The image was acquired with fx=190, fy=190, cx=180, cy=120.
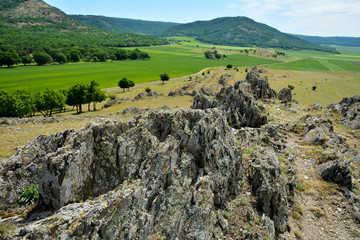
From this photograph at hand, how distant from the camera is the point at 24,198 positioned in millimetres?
10852

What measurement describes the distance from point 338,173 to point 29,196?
27.0 m

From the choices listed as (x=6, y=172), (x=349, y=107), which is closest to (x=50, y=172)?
(x=6, y=172)

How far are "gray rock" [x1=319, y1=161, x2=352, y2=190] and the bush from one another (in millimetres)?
26184

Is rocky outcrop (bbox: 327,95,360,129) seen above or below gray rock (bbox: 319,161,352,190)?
above

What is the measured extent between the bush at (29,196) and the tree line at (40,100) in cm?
5166

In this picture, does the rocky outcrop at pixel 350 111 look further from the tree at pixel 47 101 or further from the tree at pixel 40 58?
the tree at pixel 40 58

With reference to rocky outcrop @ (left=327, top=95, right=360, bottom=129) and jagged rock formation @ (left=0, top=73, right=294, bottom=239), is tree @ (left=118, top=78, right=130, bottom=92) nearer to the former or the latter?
rocky outcrop @ (left=327, top=95, right=360, bottom=129)

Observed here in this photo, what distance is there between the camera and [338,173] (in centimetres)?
2006

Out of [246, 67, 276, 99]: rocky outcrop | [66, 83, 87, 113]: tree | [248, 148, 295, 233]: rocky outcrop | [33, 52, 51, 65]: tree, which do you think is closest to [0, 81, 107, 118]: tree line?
[66, 83, 87, 113]: tree

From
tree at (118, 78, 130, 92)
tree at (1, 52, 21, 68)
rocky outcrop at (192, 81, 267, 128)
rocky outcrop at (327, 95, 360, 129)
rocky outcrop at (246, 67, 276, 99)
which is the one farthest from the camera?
tree at (1, 52, 21, 68)

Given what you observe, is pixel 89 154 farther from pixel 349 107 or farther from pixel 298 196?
pixel 349 107

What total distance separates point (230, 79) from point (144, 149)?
301 feet

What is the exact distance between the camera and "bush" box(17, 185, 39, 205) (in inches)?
427

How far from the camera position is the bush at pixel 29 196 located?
1084cm
